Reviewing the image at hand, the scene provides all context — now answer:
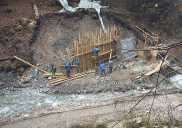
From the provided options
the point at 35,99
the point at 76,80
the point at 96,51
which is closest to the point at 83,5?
the point at 96,51

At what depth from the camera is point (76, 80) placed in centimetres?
1189

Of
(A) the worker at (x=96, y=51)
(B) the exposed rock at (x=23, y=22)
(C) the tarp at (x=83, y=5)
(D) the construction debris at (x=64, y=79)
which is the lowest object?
(D) the construction debris at (x=64, y=79)

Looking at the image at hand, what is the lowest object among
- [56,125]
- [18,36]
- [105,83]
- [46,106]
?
[56,125]

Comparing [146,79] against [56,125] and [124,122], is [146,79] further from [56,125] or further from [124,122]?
[56,125]

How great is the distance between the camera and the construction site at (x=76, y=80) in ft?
27.6

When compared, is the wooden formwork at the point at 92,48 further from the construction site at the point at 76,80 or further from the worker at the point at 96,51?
the worker at the point at 96,51

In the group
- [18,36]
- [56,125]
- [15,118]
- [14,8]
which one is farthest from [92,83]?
[14,8]

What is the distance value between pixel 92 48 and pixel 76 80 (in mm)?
2868

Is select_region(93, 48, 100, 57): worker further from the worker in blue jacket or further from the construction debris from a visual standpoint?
the construction debris

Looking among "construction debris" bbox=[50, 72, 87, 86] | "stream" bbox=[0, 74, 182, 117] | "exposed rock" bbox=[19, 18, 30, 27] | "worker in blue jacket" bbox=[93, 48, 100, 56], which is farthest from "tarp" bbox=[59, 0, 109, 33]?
"stream" bbox=[0, 74, 182, 117]

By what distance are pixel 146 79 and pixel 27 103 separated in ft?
25.3

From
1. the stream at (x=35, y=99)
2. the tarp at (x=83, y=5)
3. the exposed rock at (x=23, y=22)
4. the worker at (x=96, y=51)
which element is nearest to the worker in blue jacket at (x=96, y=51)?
the worker at (x=96, y=51)

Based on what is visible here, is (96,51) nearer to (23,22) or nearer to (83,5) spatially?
(23,22)

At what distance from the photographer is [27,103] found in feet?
32.1
